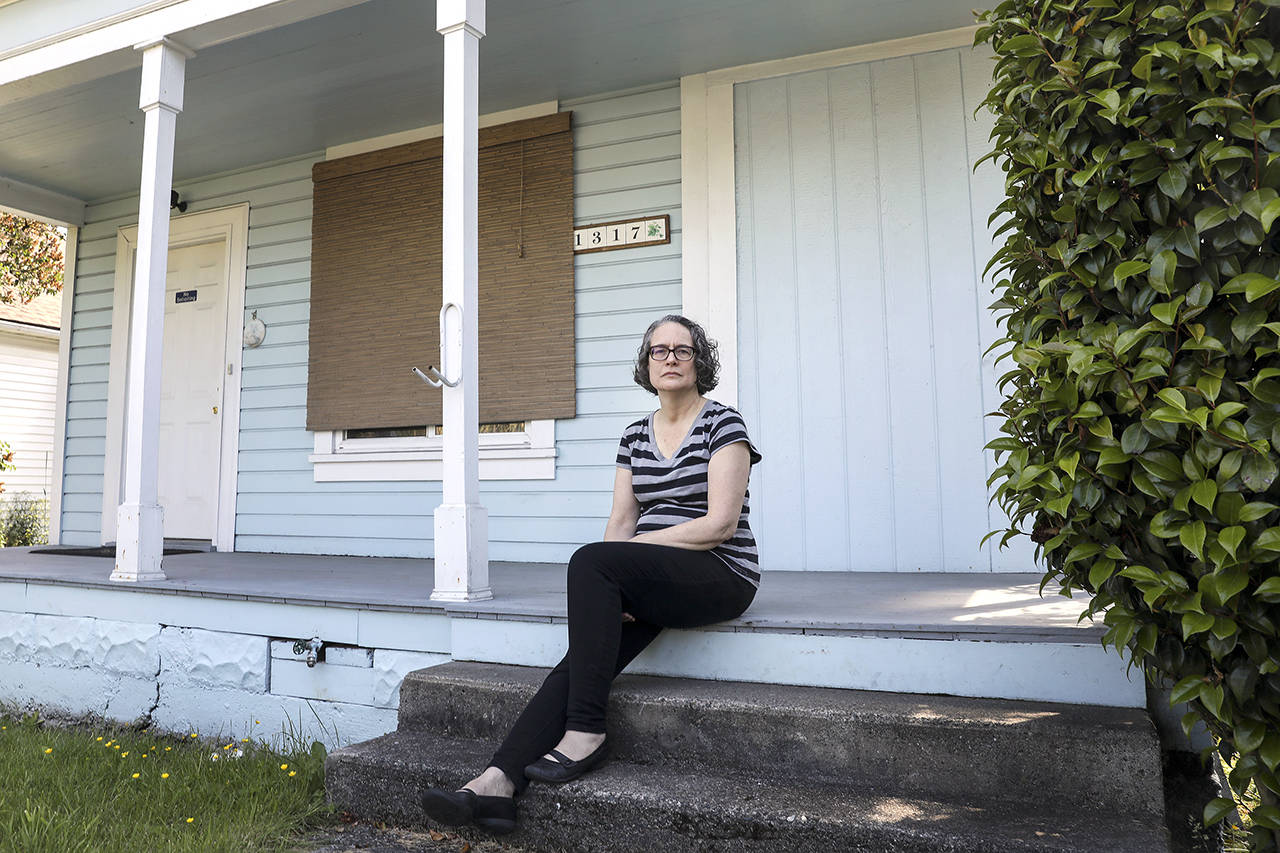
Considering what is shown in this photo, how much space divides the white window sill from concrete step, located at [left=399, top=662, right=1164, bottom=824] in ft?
6.62

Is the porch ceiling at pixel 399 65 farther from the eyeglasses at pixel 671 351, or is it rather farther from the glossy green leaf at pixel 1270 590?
the glossy green leaf at pixel 1270 590

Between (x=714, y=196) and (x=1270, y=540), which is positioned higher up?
(x=714, y=196)

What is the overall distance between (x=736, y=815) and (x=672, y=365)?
109 centimetres

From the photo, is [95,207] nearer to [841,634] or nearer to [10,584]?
[10,584]

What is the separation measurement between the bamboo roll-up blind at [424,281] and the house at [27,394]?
8570 millimetres

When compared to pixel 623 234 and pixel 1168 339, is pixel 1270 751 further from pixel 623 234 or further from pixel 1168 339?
pixel 623 234

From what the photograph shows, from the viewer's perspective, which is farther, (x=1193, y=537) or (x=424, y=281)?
(x=424, y=281)

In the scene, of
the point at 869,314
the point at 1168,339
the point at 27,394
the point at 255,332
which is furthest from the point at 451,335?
the point at 27,394

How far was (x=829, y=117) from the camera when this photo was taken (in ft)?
12.5

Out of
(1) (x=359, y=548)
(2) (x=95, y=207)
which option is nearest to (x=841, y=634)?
(1) (x=359, y=548)

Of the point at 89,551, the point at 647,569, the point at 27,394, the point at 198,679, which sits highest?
the point at 27,394

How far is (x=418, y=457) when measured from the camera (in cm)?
449

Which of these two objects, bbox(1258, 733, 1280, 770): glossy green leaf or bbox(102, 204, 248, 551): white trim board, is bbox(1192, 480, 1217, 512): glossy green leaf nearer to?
bbox(1258, 733, 1280, 770): glossy green leaf

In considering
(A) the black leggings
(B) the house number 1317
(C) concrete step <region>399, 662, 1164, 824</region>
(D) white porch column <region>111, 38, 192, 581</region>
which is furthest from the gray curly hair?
(D) white porch column <region>111, 38, 192, 581</region>
